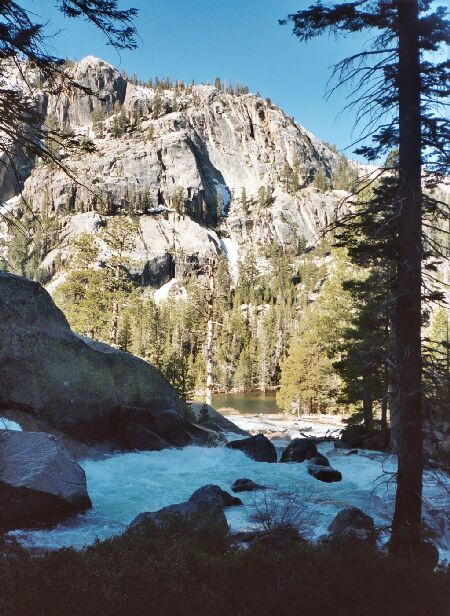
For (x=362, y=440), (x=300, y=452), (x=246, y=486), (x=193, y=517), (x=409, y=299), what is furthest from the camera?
(x=362, y=440)

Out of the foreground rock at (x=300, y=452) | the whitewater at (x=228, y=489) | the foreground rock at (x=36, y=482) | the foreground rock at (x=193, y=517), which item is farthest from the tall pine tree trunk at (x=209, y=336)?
the foreground rock at (x=193, y=517)

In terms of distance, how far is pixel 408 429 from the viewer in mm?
8039

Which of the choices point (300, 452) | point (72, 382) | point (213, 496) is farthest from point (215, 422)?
point (213, 496)

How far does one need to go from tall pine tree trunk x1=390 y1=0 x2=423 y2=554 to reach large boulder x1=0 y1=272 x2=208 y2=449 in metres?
12.3

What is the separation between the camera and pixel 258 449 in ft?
64.0

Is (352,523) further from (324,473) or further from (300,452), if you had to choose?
(300,452)

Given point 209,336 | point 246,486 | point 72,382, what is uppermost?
point 209,336

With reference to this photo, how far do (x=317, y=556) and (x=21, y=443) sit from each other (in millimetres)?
7686

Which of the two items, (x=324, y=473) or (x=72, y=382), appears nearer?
(x=324, y=473)

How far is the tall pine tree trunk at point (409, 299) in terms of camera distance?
25.9 feet

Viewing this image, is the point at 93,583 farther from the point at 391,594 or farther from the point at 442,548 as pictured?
the point at 442,548

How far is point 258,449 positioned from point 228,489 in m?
5.31

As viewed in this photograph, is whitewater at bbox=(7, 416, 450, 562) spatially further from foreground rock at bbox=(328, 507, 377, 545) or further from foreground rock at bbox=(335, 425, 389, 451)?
foreground rock at bbox=(335, 425, 389, 451)

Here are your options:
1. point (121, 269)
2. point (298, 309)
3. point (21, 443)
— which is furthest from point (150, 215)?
point (21, 443)
